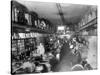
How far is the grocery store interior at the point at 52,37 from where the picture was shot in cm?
152

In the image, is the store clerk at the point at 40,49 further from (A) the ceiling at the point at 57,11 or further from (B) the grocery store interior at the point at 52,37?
(A) the ceiling at the point at 57,11

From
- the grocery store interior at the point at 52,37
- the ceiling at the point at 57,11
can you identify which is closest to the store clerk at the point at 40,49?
the grocery store interior at the point at 52,37

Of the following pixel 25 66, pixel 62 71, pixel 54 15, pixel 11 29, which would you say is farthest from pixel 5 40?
pixel 62 71

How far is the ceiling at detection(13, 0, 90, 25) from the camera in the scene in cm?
158

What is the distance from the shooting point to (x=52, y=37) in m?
1.63

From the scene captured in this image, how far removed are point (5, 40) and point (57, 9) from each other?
796 mm

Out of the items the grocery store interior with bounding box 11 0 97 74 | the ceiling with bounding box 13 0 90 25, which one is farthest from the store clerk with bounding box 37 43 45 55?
the ceiling with bounding box 13 0 90 25

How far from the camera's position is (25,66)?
1.54 metres

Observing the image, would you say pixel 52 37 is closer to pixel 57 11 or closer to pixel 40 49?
pixel 40 49

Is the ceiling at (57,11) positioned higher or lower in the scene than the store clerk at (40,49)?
higher

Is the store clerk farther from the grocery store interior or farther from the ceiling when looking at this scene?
the ceiling

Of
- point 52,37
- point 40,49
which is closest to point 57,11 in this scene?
point 52,37

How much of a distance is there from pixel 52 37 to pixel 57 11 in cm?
36

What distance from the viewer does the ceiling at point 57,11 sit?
158 centimetres
